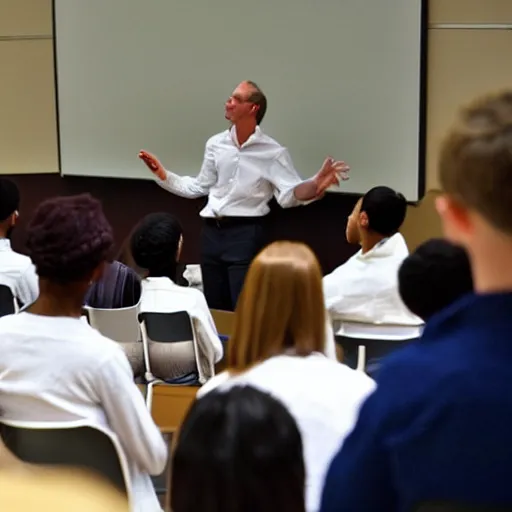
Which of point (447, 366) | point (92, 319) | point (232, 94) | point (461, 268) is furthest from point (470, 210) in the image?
point (232, 94)

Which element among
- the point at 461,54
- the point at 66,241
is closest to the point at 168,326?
the point at 66,241

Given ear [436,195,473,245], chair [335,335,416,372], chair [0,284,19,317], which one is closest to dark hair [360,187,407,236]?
chair [335,335,416,372]

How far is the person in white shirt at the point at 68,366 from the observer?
1909 mm

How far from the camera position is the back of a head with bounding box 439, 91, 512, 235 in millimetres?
823

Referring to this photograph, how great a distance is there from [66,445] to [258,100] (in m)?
3.24

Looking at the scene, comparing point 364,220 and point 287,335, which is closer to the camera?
point 287,335

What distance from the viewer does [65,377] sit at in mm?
1901

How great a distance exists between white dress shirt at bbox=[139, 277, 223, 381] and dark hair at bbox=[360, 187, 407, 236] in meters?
0.72

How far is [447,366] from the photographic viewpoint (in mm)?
854

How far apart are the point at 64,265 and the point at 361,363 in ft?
4.40

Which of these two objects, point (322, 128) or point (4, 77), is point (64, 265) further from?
point (4, 77)

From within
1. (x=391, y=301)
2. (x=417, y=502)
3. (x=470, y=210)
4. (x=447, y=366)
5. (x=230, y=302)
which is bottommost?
(x=230, y=302)

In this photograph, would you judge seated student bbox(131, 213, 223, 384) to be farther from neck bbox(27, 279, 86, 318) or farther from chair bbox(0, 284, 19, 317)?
neck bbox(27, 279, 86, 318)

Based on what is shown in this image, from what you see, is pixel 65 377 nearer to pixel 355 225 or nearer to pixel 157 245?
pixel 157 245
